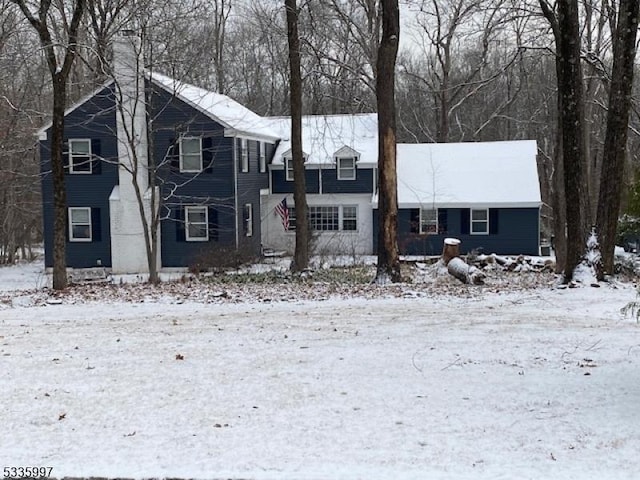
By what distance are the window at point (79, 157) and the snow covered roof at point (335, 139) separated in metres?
8.68

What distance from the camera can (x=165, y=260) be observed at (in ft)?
94.2

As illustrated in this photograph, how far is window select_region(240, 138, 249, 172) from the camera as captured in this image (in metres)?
30.0

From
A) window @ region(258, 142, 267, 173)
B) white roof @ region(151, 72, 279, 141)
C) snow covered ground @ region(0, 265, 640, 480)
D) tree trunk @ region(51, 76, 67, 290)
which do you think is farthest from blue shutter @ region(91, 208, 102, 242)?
snow covered ground @ region(0, 265, 640, 480)

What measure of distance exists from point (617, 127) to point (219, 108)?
17.6 m

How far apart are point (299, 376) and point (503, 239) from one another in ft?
82.5

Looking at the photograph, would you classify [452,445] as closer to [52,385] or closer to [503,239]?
[52,385]

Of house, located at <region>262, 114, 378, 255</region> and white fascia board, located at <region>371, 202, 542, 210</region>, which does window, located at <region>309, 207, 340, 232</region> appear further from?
white fascia board, located at <region>371, 202, 542, 210</region>

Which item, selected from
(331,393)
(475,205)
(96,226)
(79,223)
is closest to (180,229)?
(96,226)

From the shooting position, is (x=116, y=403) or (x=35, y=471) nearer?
(x=35, y=471)

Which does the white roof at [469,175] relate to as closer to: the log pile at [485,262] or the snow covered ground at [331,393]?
the log pile at [485,262]

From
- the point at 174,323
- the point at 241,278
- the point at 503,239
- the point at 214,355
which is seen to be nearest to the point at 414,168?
the point at 503,239

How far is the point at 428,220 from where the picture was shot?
32.4 m

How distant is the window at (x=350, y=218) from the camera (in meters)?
33.5

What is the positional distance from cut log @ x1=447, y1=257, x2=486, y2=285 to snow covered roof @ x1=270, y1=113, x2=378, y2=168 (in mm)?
14317
